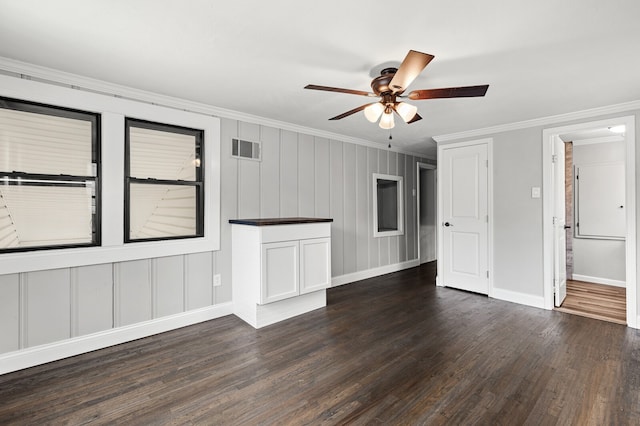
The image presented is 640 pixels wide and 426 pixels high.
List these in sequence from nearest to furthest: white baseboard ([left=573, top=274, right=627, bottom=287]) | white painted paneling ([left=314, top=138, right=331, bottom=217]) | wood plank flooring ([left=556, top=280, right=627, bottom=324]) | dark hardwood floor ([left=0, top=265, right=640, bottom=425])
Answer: dark hardwood floor ([left=0, top=265, right=640, bottom=425]), wood plank flooring ([left=556, top=280, right=627, bottom=324]), white painted paneling ([left=314, top=138, right=331, bottom=217]), white baseboard ([left=573, top=274, right=627, bottom=287])

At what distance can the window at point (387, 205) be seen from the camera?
5.15 metres

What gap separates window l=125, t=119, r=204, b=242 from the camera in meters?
2.90

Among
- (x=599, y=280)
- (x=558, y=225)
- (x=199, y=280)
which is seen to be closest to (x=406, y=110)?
(x=199, y=280)

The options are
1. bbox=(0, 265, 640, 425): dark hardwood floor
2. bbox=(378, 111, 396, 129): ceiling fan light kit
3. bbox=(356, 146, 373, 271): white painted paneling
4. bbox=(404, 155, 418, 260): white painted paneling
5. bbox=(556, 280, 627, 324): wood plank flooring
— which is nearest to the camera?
bbox=(0, 265, 640, 425): dark hardwood floor

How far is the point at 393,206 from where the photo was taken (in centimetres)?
555

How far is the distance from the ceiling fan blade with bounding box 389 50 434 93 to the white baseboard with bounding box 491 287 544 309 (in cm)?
323

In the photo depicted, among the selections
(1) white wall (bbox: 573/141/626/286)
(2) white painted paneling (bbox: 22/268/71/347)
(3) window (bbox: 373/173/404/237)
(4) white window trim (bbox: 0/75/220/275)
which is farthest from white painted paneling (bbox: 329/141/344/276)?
(1) white wall (bbox: 573/141/626/286)

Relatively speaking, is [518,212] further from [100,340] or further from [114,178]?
[100,340]

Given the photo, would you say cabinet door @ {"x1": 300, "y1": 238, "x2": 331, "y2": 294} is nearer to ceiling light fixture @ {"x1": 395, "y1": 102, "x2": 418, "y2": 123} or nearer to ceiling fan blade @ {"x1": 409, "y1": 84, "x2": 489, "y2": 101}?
ceiling light fixture @ {"x1": 395, "y1": 102, "x2": 418, "y2": 123}

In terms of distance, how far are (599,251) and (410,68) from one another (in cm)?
493

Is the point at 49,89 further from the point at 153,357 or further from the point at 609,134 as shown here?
the point at 609,134

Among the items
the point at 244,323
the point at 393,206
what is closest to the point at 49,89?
the point at 244,323

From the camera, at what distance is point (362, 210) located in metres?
4.94

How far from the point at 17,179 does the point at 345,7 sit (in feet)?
9.01
